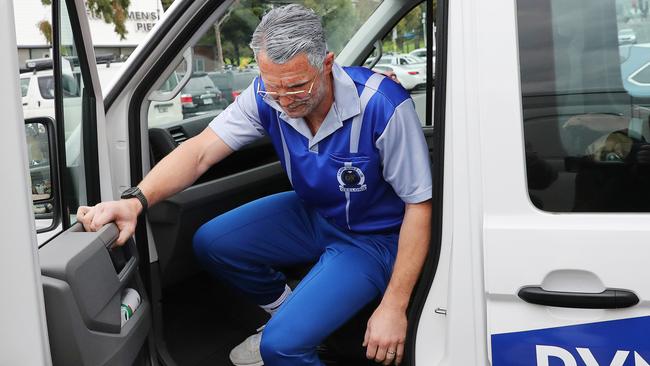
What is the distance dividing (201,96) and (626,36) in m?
3.31

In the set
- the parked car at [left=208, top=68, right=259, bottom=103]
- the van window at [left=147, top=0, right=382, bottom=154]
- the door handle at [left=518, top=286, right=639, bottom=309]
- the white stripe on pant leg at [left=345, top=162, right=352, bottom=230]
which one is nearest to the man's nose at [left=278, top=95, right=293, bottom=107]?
the white stripe on pant leg at [left=345, top=162, right=352, bottom=230]

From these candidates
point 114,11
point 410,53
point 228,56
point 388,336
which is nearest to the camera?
point 388,336

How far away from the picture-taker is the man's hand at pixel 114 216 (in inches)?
67.5

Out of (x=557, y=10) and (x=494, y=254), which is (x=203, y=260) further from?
(x=557, y=10)

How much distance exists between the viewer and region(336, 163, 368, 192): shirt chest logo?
193cm

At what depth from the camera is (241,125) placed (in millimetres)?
2162

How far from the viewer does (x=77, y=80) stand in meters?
1.87

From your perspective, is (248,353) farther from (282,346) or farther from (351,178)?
(351,178)

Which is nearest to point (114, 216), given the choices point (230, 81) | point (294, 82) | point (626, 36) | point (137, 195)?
point (137, 195)

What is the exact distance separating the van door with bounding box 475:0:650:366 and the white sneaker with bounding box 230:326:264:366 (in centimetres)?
122

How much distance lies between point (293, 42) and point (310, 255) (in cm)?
79

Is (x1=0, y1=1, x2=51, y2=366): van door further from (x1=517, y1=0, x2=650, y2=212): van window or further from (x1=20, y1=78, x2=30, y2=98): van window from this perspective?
(x1=517, y1=0, x2=650, y2=212): van window

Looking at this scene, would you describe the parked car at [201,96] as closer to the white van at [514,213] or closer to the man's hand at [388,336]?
the man's hand at [388,336]

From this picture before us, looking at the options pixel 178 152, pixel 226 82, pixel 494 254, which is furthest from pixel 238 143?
pixel 226 82
